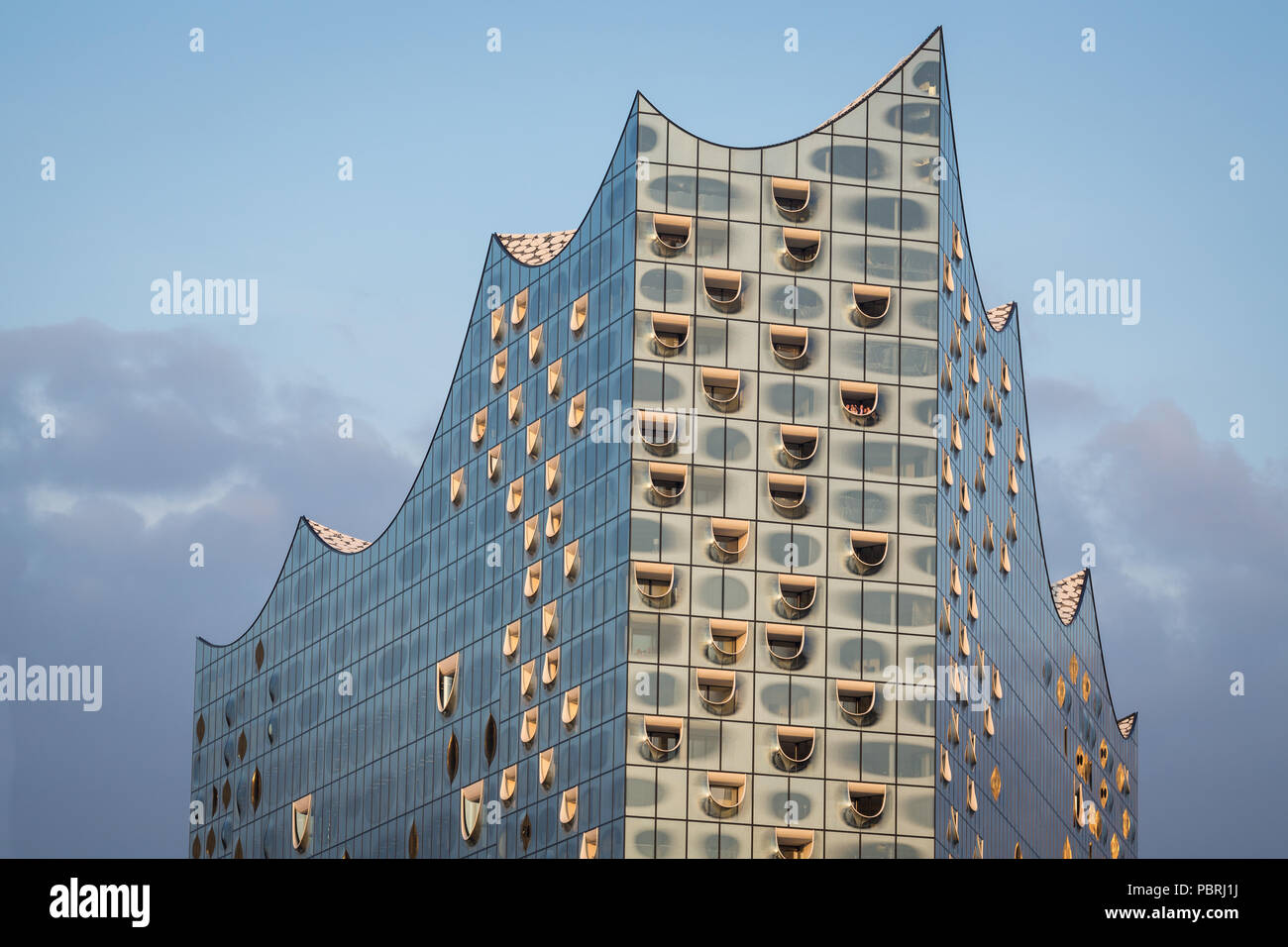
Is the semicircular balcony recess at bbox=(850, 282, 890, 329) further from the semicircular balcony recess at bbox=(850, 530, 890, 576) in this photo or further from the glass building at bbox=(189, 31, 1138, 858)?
the semicircular balcony recess at bbox=(850, 530, 890, 576)

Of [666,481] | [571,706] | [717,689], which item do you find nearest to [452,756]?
[571,706]

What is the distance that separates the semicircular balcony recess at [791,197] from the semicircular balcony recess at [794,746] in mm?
20585

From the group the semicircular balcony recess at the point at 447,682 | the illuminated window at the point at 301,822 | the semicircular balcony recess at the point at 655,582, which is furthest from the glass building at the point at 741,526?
the illuminated window at the point at 301,822

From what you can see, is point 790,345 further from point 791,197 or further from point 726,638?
point 726,638

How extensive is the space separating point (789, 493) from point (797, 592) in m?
3.97

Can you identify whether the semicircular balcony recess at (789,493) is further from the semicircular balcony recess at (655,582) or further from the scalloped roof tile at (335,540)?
the scalloped roof tile at (335,540)

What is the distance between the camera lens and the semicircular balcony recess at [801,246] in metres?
90.4

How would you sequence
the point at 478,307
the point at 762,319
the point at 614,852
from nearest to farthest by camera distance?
the point at 614,852
the point at 762,319
the point at 478,307

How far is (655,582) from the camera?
87.3 m
